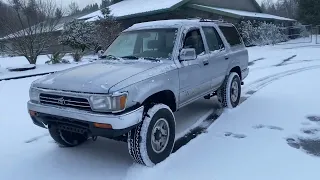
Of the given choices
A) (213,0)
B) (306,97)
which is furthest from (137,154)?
(213,0)

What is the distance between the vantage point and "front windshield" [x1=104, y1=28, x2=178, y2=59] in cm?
453

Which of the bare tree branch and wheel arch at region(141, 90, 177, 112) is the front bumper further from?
the bare tree branch

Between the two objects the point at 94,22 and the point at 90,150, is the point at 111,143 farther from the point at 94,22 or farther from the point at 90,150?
the point at 94,22

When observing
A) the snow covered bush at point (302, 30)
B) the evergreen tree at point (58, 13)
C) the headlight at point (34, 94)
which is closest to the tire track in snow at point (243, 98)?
the headlight at point (34, 94)

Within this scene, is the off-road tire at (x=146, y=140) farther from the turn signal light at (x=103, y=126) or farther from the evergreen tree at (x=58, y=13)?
the evergreen tree at (x=58, y=13)

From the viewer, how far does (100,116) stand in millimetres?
3281

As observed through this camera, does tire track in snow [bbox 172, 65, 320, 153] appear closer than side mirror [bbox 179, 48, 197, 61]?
No

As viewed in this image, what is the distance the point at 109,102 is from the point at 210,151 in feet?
5.72

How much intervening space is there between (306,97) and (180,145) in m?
3.84

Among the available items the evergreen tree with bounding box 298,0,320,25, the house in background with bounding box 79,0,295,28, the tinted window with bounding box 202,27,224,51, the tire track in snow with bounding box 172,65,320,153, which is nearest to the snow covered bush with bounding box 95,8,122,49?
the house in background with bounding box 79,0,295,28

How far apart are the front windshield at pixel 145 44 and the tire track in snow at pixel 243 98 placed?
4.49 ft

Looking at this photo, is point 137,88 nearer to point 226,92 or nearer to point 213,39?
point 213,39

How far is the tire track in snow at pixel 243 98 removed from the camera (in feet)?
15.4

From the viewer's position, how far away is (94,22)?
2152 cm
